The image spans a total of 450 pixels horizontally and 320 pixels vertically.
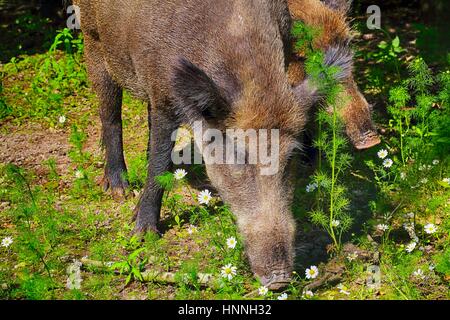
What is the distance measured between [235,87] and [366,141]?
2.03m

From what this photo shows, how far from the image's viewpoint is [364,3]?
35.6ft

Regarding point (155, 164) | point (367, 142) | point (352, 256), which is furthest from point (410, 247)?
point (155, 164)

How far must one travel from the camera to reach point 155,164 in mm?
5828

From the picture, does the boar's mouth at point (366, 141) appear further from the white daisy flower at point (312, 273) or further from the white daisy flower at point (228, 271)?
the white daisy flower at point (228, 271)

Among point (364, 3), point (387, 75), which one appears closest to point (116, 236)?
point (387, 75)

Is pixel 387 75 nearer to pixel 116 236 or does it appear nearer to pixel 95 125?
pixel 95 125

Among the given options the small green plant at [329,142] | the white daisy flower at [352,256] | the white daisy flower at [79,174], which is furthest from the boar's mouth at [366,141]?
the white daisy flower at [79,174]

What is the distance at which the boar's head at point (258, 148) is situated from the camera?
15.5ft

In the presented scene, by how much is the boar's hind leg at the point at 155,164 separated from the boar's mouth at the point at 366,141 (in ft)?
5.59

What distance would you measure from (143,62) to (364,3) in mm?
5964

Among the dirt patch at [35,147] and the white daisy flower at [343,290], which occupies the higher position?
the dirt patch at [35,147]

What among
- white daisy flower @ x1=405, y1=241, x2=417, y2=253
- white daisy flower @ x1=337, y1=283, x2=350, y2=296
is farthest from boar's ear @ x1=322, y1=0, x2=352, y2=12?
white daisy flower @ x1=337, y1=283, x2=350, y2=296
